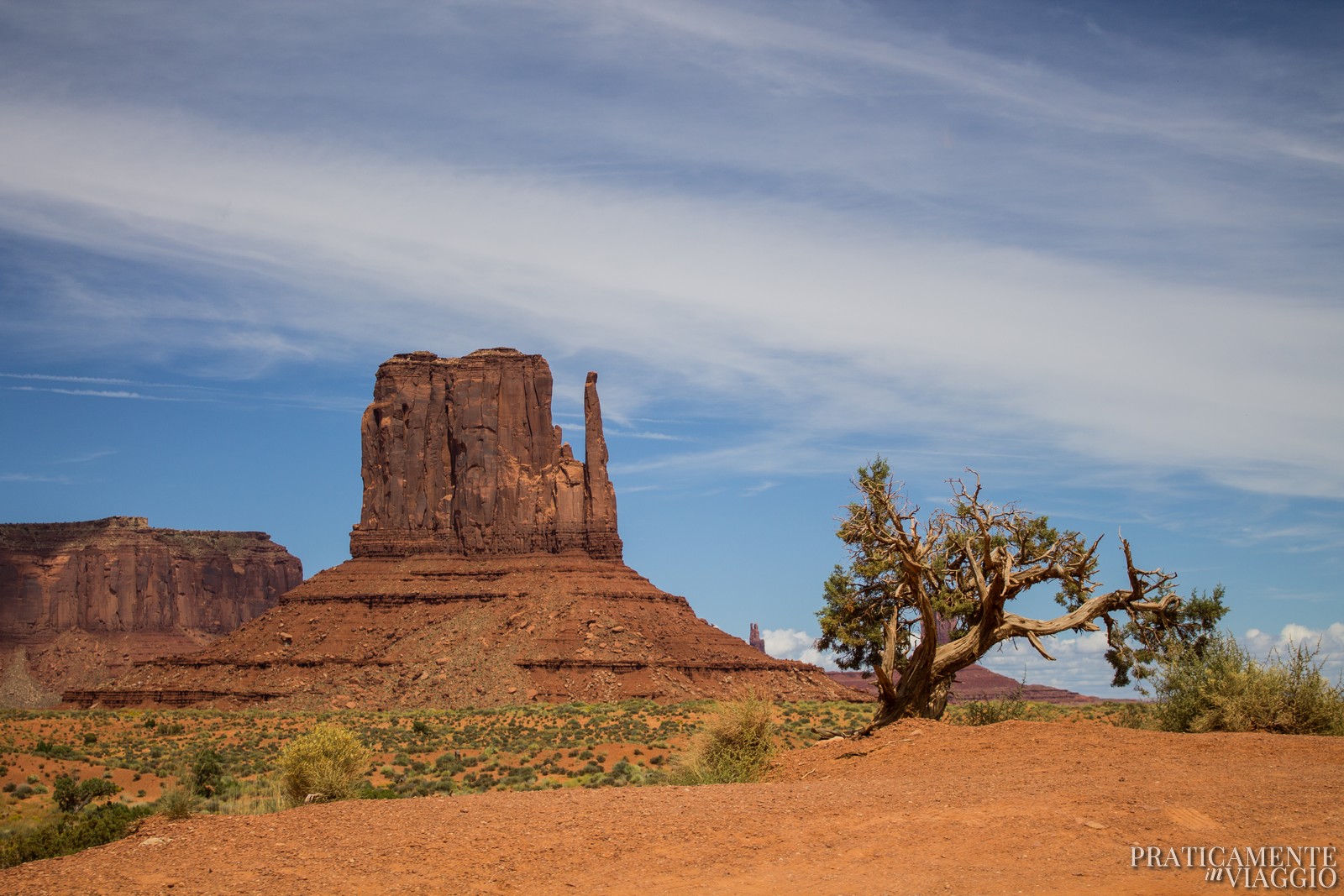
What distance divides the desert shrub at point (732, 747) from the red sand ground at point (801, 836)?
7.28ft

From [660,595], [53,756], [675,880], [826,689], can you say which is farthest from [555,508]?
[675,880]

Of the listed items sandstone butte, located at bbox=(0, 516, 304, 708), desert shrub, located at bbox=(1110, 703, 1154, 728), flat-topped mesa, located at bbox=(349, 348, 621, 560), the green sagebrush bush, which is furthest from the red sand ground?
sandstone butte, located at bbox=(0, 516, 304, 708)

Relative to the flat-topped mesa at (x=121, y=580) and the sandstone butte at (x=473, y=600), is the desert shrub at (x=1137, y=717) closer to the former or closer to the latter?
the sandstone butte at (x=473, y=600)

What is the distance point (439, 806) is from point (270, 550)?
163 m

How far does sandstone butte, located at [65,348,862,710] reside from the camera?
261 ft

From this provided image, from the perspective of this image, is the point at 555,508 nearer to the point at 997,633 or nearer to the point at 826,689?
the point at 826,689

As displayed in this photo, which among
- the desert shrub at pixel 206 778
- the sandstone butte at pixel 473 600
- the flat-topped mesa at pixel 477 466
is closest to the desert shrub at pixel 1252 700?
the desert shrub at pixel 206 778

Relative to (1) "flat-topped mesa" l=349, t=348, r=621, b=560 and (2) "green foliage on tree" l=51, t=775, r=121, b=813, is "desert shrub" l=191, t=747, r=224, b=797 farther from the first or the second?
(1) "flat-topped mesa" l=349, t=348, r=621, b=560

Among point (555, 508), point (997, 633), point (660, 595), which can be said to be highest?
point (555, 508)

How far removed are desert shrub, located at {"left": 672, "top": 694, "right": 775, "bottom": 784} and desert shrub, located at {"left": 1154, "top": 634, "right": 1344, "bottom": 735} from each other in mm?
6455

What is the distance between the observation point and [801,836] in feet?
39.5

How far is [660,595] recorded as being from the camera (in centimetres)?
9406

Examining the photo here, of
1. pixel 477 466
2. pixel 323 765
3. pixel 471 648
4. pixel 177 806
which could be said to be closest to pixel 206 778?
pixel 323 765

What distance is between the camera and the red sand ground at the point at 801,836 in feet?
35.0
